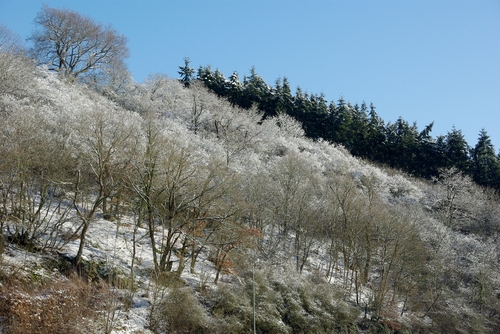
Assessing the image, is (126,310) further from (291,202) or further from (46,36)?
(46,36)

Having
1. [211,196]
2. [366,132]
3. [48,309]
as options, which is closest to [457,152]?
[366,132]

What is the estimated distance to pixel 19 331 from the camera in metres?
10.6

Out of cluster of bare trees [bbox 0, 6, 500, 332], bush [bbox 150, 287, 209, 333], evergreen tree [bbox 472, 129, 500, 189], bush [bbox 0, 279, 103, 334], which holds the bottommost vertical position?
bush [bbox 150, 287, 209, 333]

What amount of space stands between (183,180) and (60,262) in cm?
595

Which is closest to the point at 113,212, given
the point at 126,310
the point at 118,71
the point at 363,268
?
the point at 126,310

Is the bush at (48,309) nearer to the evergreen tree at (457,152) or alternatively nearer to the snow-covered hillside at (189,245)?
the snow-covered hillside at (189,245)

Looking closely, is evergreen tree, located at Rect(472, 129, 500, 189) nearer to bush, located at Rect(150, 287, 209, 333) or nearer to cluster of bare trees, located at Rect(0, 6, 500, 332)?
cluster of bare trees, located at Rect(0, 6, 500, 332)

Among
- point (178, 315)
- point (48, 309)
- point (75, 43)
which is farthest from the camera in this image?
point (75, 43)

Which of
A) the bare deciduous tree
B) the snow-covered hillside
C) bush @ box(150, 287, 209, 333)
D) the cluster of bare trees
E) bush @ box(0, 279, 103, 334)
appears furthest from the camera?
the bare deciduous tree

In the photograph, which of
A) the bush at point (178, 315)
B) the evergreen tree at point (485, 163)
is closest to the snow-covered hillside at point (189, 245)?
the bush at point (178, 315)

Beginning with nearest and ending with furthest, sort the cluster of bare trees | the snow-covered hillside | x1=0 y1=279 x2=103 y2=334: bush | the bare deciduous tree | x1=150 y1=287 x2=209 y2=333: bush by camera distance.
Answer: x1=0 y1=279 x2=103 y2=334: bush → x1=150 y1=287 x2=209 y2=333: bush → the snow-covered hillside → the cluster of bare trees → the bare deciduous tree

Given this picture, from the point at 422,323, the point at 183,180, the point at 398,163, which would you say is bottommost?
the point at 422,323

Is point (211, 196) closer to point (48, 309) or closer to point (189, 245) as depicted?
point (189, 245)

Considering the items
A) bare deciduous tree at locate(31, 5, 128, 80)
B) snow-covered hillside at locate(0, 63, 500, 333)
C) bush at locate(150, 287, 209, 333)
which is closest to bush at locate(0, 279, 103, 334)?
snow-covered hillside at locate(0, 63, 500, 333)
